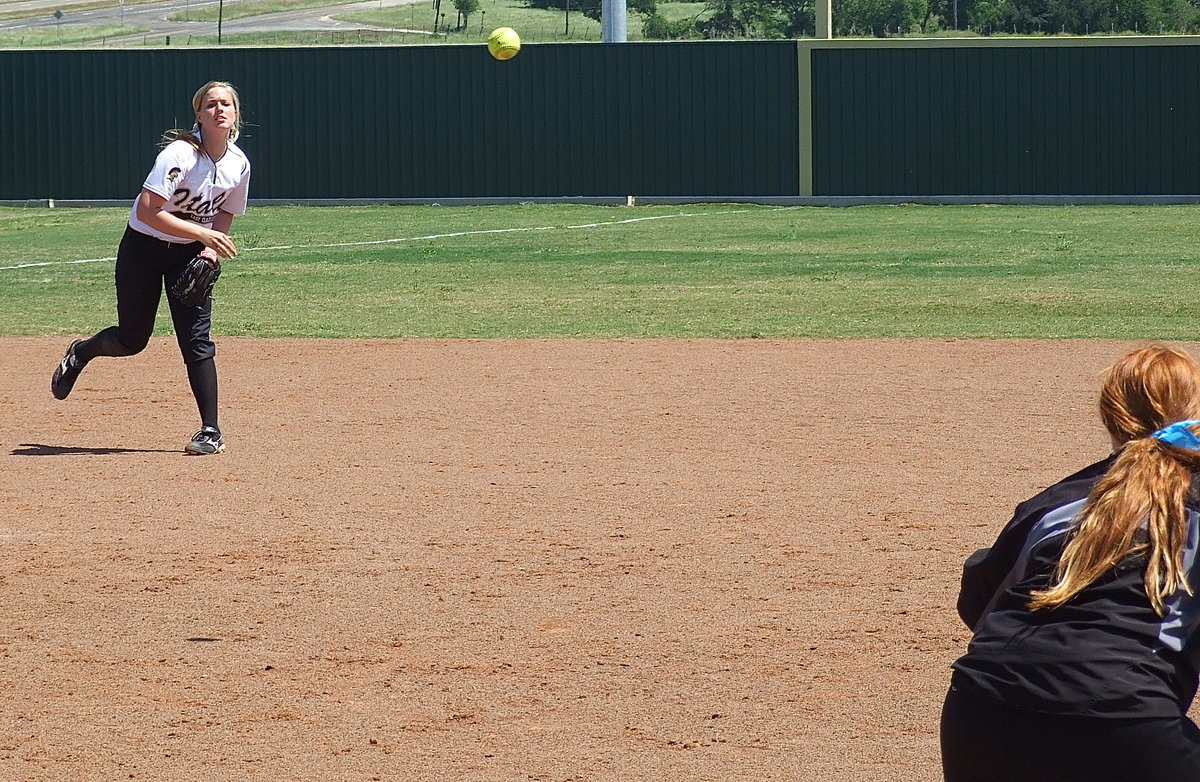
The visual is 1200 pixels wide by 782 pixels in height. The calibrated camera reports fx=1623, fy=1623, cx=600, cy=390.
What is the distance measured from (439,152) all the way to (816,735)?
Result: 24.0 m

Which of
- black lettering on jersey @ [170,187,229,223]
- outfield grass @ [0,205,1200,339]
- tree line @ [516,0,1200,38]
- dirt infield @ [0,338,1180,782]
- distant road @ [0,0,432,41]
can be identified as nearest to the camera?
dirt infield @ [0,338,1180,782]

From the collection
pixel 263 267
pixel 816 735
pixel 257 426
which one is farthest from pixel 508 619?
pixel 263 267

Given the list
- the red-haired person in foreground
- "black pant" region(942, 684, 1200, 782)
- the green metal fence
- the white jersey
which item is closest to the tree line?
the green metal fence

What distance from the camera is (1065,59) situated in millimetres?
25734

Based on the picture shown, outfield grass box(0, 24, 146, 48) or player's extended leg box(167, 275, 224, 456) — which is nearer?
player's extended leg box(167, 275, 224, 456)

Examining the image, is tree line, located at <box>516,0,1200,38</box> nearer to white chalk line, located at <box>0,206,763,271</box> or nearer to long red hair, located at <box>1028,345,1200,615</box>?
white chalk line, located at <box>0,206,763,271</box>

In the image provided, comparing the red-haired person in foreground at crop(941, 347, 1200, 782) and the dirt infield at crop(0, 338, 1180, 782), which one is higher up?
the red-haired person in foreground at crop(941, 347, 1200, 782)

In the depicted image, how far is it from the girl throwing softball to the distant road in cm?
3517

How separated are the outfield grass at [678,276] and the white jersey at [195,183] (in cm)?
456

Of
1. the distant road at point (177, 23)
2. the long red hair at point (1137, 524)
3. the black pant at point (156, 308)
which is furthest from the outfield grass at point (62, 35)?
the long red hair at point (1137, 524)

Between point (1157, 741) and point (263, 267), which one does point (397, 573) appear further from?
point (263, 267)

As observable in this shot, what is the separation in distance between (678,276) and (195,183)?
888 centimetres

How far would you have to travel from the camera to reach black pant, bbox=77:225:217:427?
7340mm

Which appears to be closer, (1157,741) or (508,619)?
(1157,741)
